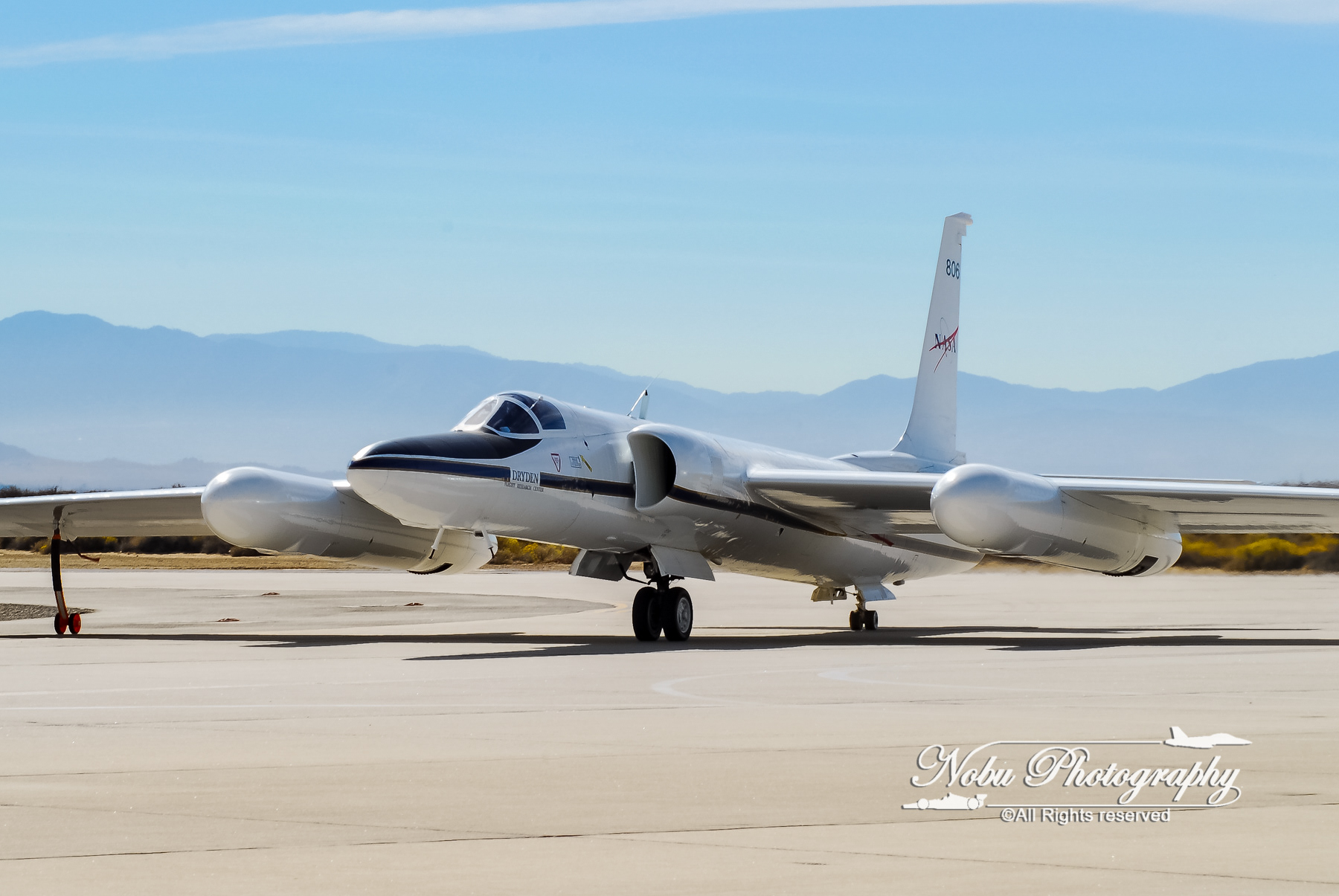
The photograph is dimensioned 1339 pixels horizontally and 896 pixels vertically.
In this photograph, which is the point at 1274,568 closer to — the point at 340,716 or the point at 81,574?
the point at 81,574

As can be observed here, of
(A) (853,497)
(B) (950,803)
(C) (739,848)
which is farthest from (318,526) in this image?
(C) (739,848)

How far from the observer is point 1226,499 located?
18688mm

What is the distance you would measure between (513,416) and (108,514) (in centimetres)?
869

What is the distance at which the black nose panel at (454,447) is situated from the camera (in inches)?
627

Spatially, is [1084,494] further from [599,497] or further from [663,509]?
[599,497]

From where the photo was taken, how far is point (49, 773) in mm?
7039

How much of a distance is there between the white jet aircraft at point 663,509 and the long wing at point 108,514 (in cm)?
5

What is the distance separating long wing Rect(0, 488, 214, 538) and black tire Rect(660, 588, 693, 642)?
739cm

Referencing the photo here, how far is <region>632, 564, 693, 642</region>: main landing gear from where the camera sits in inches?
717

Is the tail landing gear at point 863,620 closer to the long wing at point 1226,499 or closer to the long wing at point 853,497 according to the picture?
the long wing at point 853,497

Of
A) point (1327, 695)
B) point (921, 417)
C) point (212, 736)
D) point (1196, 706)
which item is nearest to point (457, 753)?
point (212, 736)

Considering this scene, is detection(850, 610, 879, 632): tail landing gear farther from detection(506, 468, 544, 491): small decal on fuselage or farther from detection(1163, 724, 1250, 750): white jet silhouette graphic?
detection(1163, 724, 1250, 750): white jet silhouette graphic

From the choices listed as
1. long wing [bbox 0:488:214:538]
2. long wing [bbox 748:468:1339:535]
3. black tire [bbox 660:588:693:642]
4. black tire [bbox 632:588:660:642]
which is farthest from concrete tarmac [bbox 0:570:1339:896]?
long wing [bbox 0:488:214:538]

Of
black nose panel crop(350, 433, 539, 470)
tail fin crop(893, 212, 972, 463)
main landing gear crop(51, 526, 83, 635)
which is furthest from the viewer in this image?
tail fin crop(893, 212, 972, 463)
